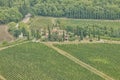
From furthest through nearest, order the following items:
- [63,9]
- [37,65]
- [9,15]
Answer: [63,9] → [9,15] → [37,65]

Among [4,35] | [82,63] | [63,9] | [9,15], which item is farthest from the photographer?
[63,9]

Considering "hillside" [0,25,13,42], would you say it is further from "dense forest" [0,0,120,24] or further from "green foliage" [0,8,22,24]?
"dense forest" [0,0,120,24]

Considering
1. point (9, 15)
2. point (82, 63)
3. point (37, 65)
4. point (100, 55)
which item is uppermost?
point (9, 15)

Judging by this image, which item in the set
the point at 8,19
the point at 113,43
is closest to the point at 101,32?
the point at 113,43

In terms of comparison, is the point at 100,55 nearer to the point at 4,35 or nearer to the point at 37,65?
the point at 37,65

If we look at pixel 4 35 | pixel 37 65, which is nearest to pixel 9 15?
pixel 4 35
